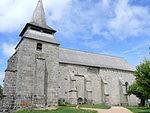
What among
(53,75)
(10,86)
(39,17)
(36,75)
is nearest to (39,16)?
(39,17)

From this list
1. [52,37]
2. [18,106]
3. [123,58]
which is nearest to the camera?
[18,106]

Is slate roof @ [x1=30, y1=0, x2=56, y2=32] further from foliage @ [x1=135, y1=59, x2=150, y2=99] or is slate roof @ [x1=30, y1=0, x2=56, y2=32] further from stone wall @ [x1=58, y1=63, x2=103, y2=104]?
foliage @ [x1=135, y1=59, x2=150, y2=99]

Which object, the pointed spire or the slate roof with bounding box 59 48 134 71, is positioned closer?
the pointed spire

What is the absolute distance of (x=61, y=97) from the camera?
21766mm

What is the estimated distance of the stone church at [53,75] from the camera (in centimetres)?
1706

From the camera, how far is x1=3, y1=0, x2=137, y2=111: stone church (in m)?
17.1

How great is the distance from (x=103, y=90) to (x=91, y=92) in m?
2.79

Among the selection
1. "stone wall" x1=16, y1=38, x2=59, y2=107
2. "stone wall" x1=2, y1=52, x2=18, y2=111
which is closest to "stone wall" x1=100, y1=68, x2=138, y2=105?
"stone wall" x1=16, y1=38, x2=59, y2=107

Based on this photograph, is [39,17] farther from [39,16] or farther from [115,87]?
[115,87]

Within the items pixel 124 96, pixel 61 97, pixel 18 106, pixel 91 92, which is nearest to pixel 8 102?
pixel 18 106

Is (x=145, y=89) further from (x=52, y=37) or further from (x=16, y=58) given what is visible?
(x=16, y=58)

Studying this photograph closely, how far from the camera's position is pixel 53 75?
19.2 meters

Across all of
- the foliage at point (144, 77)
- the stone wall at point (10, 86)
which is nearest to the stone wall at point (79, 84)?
the stone wall at point (10, 86)

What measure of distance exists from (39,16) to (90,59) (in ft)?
41.0
